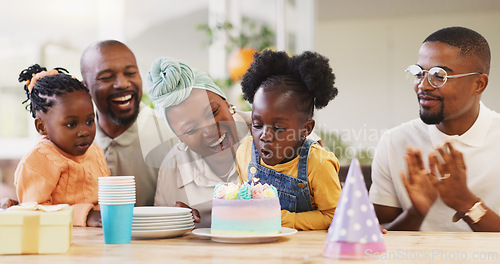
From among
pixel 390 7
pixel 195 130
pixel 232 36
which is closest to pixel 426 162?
pixel 195 130

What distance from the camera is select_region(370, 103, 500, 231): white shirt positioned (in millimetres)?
1901

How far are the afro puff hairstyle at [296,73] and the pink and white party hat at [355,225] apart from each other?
20.0 inches

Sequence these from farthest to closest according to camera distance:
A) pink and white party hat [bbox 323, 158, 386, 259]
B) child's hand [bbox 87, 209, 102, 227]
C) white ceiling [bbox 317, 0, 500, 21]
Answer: white ceiling [bbox 317, 0, 500, 21] → child's hand [bbox 87, 209, 102, 227] → pink and white party hat [bbox 323, 158, 386, 259]

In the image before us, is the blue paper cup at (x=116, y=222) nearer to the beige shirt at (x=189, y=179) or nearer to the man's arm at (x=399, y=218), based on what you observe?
the beige shirt at (x=189, y=179)

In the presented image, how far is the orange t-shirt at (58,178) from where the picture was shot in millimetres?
1686

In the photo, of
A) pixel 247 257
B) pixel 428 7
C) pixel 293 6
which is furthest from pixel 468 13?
pixel 247 257

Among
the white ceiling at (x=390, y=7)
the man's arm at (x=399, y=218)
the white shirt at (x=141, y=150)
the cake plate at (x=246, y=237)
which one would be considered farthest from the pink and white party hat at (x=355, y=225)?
the white ceiling at (x=390, y=7)

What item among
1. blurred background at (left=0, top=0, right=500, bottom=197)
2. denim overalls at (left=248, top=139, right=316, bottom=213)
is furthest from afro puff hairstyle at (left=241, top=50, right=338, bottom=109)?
blurred background at (left=0, top=0, right=500, bottom=197)

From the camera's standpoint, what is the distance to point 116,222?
1268 millimetres

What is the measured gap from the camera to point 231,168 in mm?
1829

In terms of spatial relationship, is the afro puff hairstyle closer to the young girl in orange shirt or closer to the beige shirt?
the beige shirt

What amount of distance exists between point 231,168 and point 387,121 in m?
3.06

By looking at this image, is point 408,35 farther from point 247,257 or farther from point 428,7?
point 247,257

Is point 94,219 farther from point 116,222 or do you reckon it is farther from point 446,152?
point 446,152
